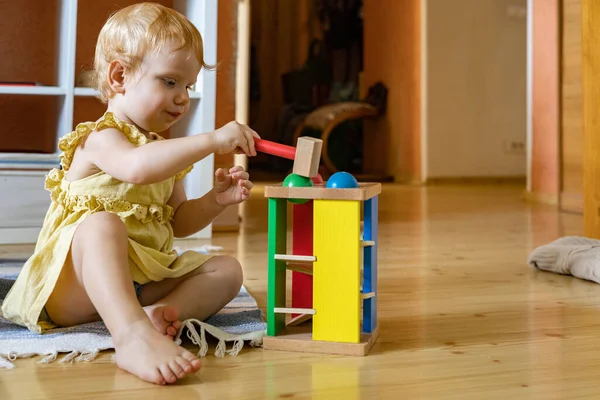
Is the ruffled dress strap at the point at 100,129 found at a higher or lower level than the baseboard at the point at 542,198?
higher

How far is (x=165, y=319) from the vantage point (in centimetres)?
93

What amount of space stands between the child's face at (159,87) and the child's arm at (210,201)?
11 centimetres

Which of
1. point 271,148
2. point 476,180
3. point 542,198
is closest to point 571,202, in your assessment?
point 542,198

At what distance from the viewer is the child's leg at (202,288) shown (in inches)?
39.3

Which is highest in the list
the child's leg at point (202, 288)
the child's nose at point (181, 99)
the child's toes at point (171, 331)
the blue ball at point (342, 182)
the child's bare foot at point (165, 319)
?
the child's nose at point (181, 99)

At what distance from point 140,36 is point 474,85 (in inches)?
151

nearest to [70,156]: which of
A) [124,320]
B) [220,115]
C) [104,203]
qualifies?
[104,203]

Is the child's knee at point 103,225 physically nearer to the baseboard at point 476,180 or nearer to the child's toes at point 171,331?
the child's toes at point 171,331

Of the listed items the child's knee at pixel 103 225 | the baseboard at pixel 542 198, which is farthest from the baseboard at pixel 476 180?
the child's knee at pixel 103 225

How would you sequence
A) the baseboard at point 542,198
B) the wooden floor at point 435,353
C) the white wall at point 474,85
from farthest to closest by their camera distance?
the white wall at point 474,85 < the baseboard at point 542,198 < the wooden floor at point 435,353

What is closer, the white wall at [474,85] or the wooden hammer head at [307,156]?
the wooden hammer head at [307,156]

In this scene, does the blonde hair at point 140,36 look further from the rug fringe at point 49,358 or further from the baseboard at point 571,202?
the baseboard at point 571,202

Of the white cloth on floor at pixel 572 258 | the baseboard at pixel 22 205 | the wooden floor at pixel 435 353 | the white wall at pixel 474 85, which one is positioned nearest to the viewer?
the wooden floor at pixel 435 353

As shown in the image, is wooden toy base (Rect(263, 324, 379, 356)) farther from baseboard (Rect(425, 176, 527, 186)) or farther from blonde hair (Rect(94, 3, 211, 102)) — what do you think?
baseboard (Rect(425, 176, 527, 186))
